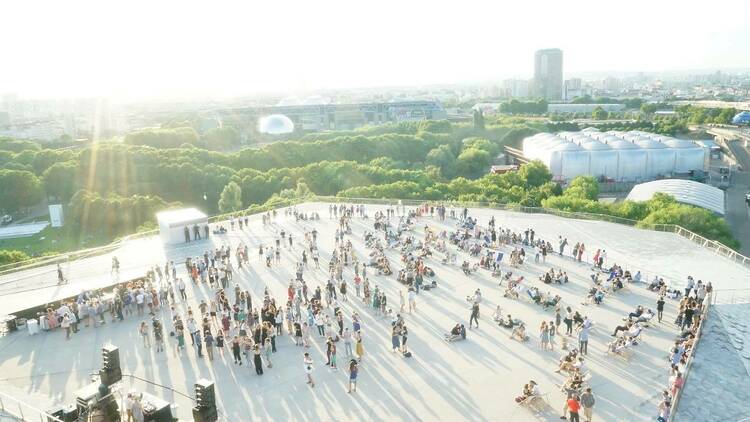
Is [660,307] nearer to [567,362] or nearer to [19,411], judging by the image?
[567,362]

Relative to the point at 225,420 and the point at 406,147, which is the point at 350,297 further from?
the point at 406,147

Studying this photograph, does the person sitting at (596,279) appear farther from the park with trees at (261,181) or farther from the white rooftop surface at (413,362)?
the park with trees at (261,181)

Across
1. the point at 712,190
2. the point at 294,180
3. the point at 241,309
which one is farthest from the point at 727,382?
the point at 294,180

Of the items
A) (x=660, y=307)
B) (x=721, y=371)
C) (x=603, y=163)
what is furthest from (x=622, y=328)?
(x=603, y=163)

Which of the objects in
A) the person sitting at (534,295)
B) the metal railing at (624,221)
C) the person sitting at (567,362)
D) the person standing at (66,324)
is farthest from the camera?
the metal railing at (624,221)

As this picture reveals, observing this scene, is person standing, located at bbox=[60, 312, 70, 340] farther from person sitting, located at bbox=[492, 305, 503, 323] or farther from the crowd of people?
person sitting, located at bbox=[492, 305, 503, 323]

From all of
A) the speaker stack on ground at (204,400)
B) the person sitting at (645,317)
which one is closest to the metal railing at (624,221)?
the person sitting at (645,317)
